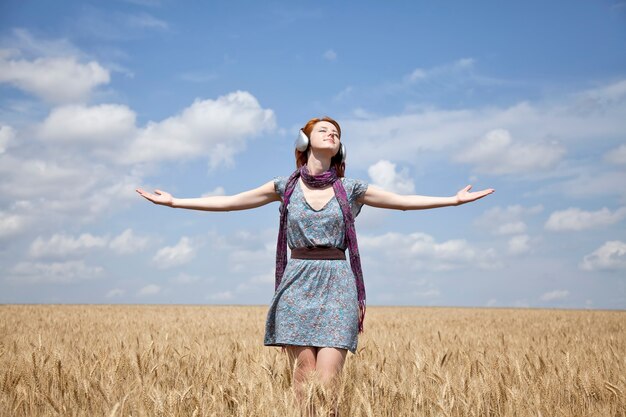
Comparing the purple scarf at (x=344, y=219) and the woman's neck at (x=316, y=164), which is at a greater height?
the woman's neck at (x=316, y=164)

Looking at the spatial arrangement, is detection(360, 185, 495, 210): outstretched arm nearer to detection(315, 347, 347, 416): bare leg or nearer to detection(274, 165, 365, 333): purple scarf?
detection(274, 165, 365, 333): purple scarf

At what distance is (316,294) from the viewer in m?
3.65

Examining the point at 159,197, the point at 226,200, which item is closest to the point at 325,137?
the point at 226,200

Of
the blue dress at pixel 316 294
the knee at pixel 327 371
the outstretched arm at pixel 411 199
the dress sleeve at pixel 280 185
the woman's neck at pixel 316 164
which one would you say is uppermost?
the woman's neck at pixel 316 164

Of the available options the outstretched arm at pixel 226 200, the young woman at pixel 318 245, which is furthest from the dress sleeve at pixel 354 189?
the outstretched arm at pixel 226 200

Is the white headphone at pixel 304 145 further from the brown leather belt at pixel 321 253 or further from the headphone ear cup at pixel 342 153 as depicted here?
the brown leather belt at pixel 321 253

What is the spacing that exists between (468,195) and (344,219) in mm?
903

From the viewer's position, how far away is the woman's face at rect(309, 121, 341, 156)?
3848 millimetres

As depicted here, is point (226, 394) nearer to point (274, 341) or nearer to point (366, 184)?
point (274, 341)

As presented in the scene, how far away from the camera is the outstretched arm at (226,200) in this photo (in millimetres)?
4156

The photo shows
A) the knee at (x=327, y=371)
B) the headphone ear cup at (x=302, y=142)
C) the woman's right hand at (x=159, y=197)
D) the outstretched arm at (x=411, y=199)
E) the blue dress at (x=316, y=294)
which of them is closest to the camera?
the knee at (x=327, y=371)

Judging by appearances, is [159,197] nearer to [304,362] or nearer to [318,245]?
[318,245]

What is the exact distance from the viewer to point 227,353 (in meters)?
5.85

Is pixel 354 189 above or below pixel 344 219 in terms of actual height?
above
